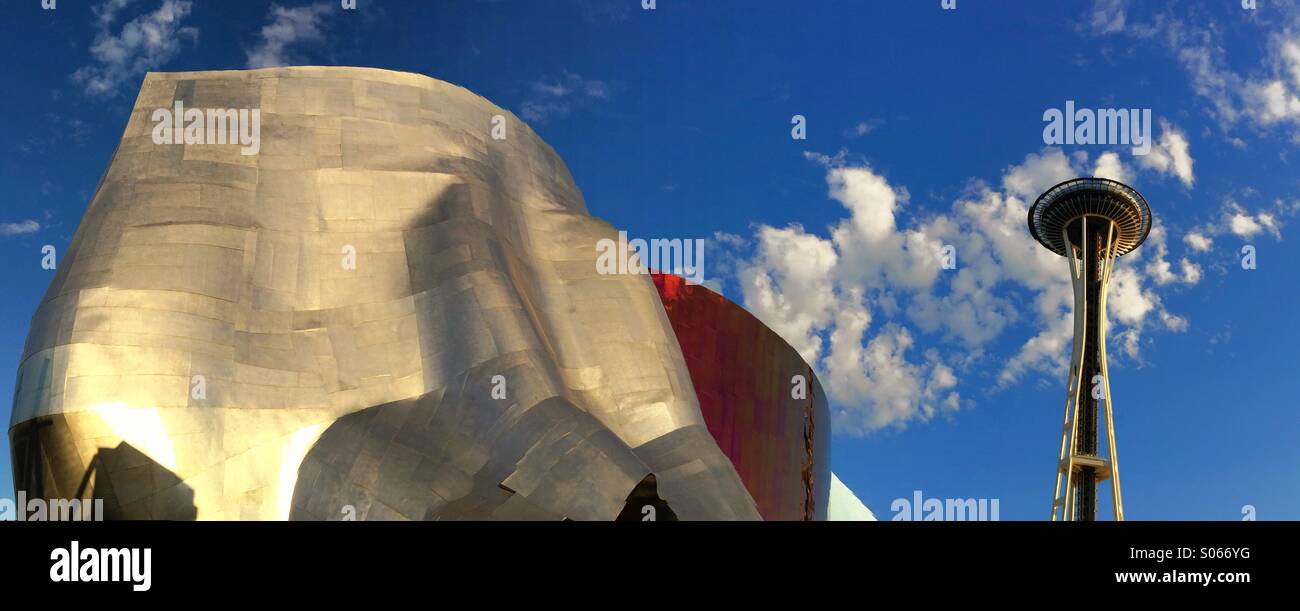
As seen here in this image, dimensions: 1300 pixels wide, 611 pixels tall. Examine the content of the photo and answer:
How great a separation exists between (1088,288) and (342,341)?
60027mm

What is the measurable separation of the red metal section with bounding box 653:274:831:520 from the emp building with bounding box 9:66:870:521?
7726mm

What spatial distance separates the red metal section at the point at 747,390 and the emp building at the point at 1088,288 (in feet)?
128

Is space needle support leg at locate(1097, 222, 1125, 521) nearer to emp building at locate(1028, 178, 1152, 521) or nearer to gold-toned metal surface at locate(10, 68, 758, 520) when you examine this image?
emp building at locate(1028, 178, 1152, 521)

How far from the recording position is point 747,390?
78.6 feet

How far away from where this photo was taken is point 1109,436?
60750 mm

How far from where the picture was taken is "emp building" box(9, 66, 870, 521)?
10.8 meters

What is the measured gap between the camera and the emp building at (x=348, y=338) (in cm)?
1083

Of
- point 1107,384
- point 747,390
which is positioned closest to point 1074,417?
point 1107,384

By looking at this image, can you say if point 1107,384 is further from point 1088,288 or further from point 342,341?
point 342,341

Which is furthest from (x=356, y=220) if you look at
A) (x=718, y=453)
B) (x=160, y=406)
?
(x=718, y=453)

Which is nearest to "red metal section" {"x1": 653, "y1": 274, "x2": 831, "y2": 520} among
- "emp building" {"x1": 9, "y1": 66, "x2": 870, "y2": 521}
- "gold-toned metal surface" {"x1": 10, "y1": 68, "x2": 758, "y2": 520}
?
"emp building" {"x1": 9, "y1": 66, "x2": 870, "y2": 521}

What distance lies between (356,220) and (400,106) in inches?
92.7

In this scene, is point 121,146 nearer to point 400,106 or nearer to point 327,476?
point 400,106
